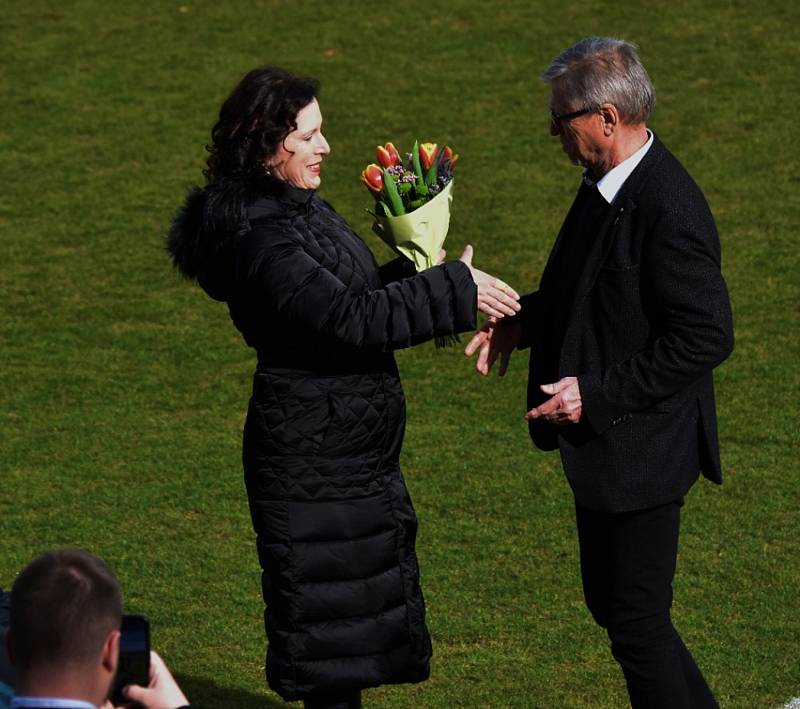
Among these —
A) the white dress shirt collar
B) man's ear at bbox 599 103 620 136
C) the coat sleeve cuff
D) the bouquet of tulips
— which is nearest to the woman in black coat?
the coat sleeve cuff

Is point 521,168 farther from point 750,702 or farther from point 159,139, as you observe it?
point 750,702

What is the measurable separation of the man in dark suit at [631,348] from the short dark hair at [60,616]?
1.73 meters

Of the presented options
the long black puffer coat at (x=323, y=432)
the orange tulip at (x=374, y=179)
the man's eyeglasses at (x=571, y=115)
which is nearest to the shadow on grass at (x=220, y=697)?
the long black puffer coat at (x=323, y=432)

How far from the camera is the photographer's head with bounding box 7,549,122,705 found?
306 cm

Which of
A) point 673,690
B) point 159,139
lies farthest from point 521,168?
point 673,690

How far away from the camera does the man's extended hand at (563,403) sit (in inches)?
176

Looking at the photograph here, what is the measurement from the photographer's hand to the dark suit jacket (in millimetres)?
1548

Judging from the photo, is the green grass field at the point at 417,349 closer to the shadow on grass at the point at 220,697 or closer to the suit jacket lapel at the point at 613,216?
the shadow on grass at the point at 220,697

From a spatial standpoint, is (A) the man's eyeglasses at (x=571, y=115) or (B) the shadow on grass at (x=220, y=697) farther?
(B) the shadow on grass at (x=220, y=697)

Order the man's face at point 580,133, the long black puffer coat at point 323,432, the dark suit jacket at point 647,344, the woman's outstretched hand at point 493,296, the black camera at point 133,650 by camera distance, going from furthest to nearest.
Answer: the woman's outstretched hand at point 493,296 < the long black puffer coat at point 323,432 < the man's face at point 580,133 < the dark suit jacket at point 647,344 < the black camera at point 133,650

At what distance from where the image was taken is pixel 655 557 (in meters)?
4.52

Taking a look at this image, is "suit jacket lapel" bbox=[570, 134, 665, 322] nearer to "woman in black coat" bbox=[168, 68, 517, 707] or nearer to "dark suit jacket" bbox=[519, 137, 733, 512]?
"dark suit jacket" bbox=[519, 137, 733, 512]

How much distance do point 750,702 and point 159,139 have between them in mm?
7696

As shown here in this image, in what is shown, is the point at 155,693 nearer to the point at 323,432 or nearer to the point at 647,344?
the point at 323,432
